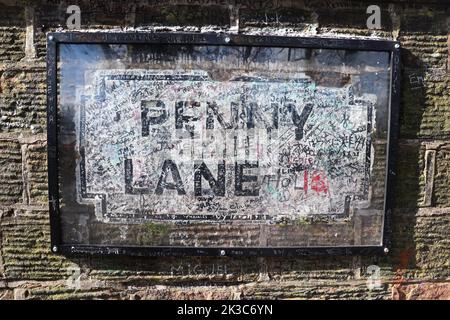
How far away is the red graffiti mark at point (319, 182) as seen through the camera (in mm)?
1810

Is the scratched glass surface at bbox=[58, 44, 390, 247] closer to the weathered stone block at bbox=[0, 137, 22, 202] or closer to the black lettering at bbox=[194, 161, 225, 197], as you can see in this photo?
the black lettering at bbox=[194, 161, 225, 197]

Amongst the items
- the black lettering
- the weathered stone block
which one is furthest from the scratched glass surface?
the weathered stone block

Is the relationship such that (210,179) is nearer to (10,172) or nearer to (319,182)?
(319,182)

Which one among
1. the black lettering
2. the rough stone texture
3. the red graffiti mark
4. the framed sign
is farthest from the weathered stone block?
the red graffiti mark

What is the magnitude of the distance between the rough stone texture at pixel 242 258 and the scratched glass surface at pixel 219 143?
0.10 meters

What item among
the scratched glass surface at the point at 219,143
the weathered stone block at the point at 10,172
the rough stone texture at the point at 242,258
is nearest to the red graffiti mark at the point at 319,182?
the scratched glass surface at the point at 219,143

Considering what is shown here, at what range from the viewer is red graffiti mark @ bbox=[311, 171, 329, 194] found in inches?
71.2

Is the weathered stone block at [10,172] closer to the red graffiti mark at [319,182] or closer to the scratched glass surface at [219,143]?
the scratched glass surface at [219,143]

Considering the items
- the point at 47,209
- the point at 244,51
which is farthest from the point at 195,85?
the point at 47,209

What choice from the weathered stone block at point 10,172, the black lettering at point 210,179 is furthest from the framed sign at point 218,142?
the weathered stone block at point 10,172

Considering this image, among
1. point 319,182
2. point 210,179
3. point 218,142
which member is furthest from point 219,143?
point 319,182

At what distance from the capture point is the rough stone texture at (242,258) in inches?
Result: 69.4

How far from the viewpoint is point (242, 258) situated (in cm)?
188

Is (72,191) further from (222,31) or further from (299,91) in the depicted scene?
(299,91)
